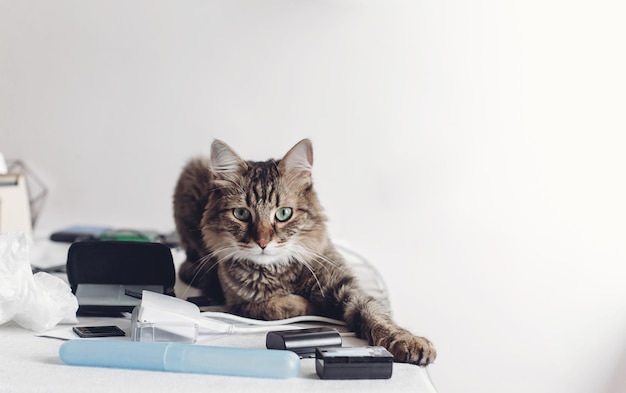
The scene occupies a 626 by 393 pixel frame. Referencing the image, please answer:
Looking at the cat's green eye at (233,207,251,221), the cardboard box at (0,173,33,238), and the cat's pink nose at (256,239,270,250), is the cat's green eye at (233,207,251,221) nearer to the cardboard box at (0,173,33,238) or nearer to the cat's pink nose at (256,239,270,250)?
the cat's pink nose at (256,239,270,250)

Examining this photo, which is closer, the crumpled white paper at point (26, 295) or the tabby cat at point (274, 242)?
the crumpled white paper at point (26, 295)

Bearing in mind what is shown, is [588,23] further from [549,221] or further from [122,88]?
[122,88]

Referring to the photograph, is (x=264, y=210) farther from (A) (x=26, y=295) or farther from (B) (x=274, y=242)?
(A) (x=26, y=295)

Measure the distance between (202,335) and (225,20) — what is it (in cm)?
147

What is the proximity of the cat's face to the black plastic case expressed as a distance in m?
0.10

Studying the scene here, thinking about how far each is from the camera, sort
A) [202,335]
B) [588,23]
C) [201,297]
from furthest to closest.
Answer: [588,23] → [201,297] → [202,335]

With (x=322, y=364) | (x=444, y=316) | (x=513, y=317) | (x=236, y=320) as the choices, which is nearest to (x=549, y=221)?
(x=513, y=317)

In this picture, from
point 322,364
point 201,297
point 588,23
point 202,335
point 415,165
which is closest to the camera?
point 322,364

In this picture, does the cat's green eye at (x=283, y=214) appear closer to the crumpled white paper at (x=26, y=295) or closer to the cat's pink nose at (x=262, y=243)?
the cat's pink nose at (x=262, y=243)

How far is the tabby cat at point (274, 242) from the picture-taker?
1.04 m

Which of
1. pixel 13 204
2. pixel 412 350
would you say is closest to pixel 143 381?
pixel 412 350

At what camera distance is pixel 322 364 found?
0.73m

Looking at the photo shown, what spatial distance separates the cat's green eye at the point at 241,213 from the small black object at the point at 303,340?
0.89ft

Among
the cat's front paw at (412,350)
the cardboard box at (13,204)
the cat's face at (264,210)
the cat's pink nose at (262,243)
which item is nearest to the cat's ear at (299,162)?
the cat's face at (264,210)
